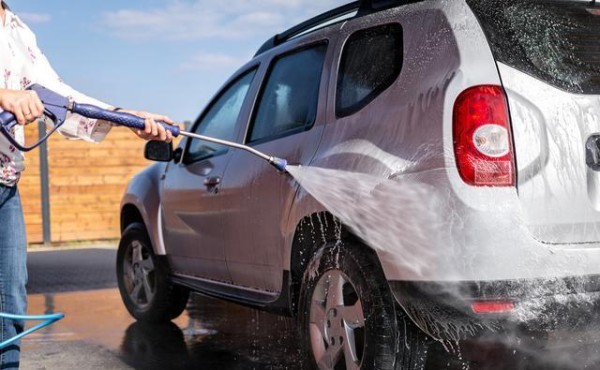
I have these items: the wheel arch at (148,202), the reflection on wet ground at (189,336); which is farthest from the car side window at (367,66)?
the wheel arch at (148,202)

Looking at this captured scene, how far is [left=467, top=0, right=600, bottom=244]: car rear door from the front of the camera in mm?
3072

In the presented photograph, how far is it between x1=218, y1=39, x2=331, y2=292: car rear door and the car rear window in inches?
41.7

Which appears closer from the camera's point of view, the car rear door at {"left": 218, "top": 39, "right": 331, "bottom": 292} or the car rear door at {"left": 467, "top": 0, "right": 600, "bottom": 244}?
the car rear door at {"left": 467, "top": 0, "right": 600, "bottom": 244}

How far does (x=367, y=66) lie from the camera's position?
383cm

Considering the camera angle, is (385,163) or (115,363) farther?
(115,363)

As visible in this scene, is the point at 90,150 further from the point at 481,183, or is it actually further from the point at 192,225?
the point at 481,183

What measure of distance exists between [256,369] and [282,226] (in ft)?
3.67

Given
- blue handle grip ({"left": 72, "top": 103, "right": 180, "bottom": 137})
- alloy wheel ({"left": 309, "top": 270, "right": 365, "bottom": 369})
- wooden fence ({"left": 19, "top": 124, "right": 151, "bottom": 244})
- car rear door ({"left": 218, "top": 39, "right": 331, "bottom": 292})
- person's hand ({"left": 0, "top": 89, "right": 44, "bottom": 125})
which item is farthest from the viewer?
wooden fence ({"left": 19, "top": 124, "right": 151, "bottom": 244})

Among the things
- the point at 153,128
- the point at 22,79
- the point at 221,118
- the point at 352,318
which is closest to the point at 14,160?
the point at 22,79

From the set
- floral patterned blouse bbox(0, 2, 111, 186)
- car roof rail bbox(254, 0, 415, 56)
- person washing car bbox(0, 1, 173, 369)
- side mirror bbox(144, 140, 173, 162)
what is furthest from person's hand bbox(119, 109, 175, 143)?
side mirror bbox(144, 140, 173, 162)

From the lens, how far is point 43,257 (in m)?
11.9

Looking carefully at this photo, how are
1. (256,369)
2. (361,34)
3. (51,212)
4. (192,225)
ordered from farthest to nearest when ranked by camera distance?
(51,212) → (192,225) → (256,369) → (361,34)

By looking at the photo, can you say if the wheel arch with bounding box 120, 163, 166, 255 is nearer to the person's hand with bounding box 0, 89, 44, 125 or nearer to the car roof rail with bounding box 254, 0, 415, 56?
the car roof rail with bounding box 254, 0, 415, 56

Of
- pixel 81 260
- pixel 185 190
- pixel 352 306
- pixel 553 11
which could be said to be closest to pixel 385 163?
pixel 352 306
